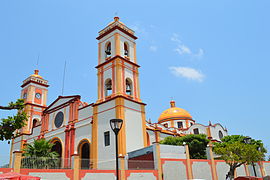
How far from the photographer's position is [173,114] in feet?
155

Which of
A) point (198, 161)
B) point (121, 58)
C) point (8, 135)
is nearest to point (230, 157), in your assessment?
point (198, 161)

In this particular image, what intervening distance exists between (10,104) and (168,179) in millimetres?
11985

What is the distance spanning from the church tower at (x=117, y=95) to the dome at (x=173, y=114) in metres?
21.8

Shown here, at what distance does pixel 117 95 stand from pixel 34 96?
18.2 m

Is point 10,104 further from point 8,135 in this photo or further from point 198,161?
point 198,161

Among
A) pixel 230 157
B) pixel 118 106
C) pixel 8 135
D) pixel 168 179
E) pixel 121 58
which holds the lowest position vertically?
pixel 168 179

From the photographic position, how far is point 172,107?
5069 centimetres

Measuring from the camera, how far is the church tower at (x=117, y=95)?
74.4 feet

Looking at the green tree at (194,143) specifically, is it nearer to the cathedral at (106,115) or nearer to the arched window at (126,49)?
the cathedral at (106,115)

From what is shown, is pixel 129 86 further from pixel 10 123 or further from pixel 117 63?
pixel 10 123

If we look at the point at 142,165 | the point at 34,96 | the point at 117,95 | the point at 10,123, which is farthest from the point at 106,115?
the point at 34,96

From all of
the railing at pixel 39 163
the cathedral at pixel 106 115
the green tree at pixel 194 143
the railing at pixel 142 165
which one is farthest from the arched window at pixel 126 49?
the railing at pixel 39 163

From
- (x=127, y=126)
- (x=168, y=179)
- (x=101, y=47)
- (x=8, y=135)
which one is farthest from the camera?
(x=101, y=47)

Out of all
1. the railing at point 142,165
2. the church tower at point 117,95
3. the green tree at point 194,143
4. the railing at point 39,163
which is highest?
the church tower at point 117,95
